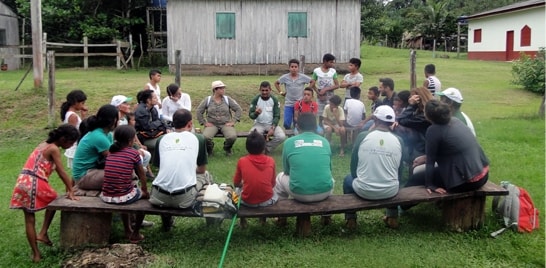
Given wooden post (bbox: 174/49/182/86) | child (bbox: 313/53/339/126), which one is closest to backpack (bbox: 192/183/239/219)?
child (bbox: 313/53/339/126)

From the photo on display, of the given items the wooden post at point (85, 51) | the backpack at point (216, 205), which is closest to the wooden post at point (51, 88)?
the backpack at point (216, 205)

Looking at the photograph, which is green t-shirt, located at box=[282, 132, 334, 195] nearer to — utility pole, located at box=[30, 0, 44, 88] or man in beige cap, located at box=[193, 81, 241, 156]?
man in beige cap, located at box=[193, 81, 241, 156]

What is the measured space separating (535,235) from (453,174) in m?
1.07

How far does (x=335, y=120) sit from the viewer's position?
30.7 feet

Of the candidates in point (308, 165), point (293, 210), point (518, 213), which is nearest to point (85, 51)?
point (308, 165)

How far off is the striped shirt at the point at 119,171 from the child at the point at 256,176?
41.8 inches

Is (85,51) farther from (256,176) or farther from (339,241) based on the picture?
(339,241)

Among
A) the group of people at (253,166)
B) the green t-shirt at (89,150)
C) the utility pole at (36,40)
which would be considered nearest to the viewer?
the group of people at (253,166)

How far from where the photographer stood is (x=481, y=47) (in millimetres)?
33031

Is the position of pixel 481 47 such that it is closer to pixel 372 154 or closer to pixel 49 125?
pixel 49 125

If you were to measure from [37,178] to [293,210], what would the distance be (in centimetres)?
249

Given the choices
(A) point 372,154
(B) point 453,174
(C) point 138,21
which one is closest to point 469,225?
(B) point 453,174

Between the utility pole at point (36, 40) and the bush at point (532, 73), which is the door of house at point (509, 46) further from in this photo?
the utility pole at point (36, 40)

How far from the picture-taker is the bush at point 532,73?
16.9 meters
